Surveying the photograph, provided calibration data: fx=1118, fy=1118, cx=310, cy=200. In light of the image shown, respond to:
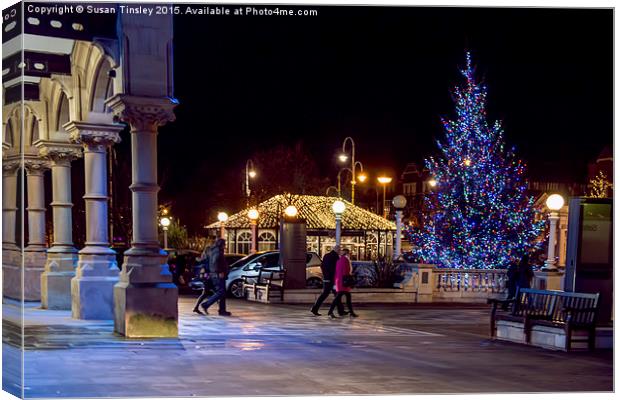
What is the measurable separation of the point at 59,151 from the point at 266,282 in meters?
9.26

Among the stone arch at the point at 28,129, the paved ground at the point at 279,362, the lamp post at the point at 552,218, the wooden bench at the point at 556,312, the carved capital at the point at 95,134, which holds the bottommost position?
the paved ground at the point at 279,362

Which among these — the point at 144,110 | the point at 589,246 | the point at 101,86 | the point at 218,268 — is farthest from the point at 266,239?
the point at 144,110

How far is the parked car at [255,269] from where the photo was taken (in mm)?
30156

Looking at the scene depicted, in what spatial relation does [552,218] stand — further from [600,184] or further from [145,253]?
[600,184]

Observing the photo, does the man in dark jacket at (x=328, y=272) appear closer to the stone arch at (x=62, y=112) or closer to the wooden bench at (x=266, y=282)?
the wooden bench at (x=266, y=282)

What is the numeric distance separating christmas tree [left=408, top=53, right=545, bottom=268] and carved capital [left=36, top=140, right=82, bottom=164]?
14436 millimetres

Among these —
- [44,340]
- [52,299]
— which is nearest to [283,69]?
[44,340]

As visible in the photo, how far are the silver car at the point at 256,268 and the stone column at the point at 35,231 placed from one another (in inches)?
273

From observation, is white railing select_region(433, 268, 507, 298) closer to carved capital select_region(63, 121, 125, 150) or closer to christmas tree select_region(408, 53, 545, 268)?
christmas tree select_region(408, 53, 545, 268)

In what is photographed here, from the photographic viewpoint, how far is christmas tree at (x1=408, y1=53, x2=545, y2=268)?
109 feet

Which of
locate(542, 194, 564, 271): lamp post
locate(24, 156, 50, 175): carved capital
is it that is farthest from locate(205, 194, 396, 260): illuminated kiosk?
locate(24, 156, 50, 175): carved capital

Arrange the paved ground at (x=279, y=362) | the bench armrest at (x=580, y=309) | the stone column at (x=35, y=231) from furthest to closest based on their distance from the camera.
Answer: the stone column at (x=35, y=231) < the bench armrest at (x=580, y=309) < the paved ground at (x=279, y=362)

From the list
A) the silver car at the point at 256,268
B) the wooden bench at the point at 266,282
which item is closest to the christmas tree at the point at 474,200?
the silver car at the point at 256,268

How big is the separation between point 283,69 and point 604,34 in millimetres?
3888
